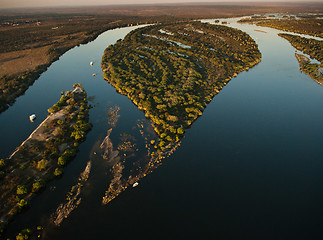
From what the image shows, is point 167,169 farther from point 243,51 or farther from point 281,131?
point 243,51

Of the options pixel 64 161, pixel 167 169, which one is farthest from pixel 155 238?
pixel 64 161

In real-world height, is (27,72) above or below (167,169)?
above

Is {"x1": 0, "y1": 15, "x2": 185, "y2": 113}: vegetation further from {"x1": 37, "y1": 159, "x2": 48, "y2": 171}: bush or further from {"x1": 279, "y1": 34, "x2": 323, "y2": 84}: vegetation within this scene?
{"x1": 279, "y1": 34, "x2": 323, "y2": 84}: vegetation

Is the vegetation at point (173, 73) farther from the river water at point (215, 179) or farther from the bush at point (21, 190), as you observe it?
the bush at point (21, 190)

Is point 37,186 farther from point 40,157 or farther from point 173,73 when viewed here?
point 173,73

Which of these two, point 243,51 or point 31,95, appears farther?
point 243,51

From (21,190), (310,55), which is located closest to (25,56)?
(21,190)
